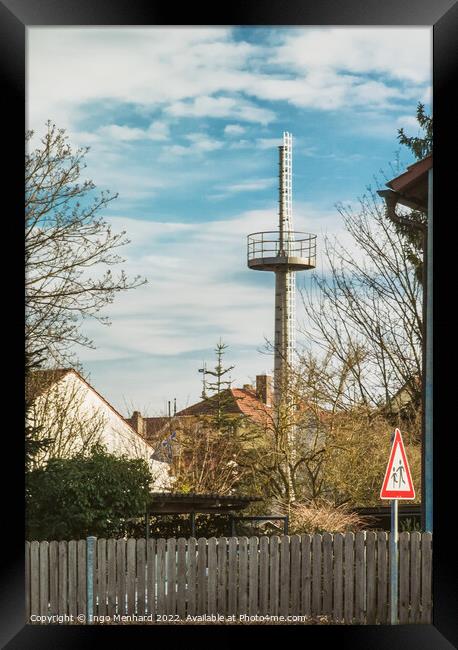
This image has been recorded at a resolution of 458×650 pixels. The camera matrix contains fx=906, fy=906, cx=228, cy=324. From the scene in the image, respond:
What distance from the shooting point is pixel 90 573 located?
812 cm

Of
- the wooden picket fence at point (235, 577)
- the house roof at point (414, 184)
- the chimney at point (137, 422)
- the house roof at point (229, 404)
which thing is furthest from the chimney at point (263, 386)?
the wooden picket fence at point (235, 577)

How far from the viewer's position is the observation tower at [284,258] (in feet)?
50.0

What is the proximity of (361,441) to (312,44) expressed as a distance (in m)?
5.54

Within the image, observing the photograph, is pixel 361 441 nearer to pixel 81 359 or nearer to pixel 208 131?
pixel 81 359

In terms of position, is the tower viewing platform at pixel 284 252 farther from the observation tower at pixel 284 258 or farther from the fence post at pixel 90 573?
the fence post at pixel 90 573

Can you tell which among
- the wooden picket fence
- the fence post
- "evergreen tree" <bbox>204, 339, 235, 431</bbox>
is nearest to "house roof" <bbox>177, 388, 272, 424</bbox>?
"evergreen tree" <bbox>204, 339, 235, 431</bbox>

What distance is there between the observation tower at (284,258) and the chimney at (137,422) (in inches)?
90.9

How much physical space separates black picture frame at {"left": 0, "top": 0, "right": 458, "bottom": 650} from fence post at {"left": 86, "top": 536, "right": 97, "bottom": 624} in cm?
344

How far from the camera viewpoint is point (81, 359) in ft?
34.5

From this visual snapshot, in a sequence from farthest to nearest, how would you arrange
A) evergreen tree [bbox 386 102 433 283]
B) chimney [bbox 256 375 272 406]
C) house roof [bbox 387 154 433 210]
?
chimney [bbox 256 375 272 406], evergreen tree [bbox 386 102 433 283], house roof [bbox 387 154 433 210]

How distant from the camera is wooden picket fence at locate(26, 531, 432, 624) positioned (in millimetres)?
8023

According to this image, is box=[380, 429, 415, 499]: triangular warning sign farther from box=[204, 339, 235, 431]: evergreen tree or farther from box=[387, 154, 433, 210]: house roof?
box=[204, 339, 235, 431]: evergreen tree
